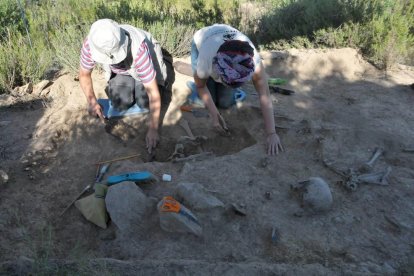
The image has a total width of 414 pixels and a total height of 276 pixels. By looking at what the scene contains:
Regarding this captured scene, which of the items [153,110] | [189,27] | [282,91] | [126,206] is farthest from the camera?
[189,27]

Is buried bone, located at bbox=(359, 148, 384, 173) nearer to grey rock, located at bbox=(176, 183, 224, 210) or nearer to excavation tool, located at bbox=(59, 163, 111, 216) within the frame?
grey rock, located at bbox=(176, 183, 224, 210)

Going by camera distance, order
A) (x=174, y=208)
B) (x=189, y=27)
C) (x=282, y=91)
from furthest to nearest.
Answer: (x=189, y=27) < (x=282, y=91) < (x=174, y=208)

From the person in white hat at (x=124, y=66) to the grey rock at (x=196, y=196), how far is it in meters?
0.94

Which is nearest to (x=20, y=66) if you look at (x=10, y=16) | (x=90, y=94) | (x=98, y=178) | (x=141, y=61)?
(x=90, y=94)

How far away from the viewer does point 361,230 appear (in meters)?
2.60

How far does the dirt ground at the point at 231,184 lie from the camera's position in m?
2.33

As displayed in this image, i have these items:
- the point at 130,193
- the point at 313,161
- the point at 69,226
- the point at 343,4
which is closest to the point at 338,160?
the point at 313,161

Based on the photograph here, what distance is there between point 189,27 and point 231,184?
3078 mm

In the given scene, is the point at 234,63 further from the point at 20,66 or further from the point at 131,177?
the point at 20,66

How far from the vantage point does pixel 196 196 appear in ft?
8.86

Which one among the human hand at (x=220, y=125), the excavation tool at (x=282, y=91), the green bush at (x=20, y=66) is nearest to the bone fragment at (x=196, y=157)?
the human hand at (x=220, y=125)

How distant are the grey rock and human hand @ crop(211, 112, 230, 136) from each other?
94cm

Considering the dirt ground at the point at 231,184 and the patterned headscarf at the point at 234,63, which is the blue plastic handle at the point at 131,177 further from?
the patterned headscarf at the point at 234,63

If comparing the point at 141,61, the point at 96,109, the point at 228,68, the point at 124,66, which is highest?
the point at 228,68
